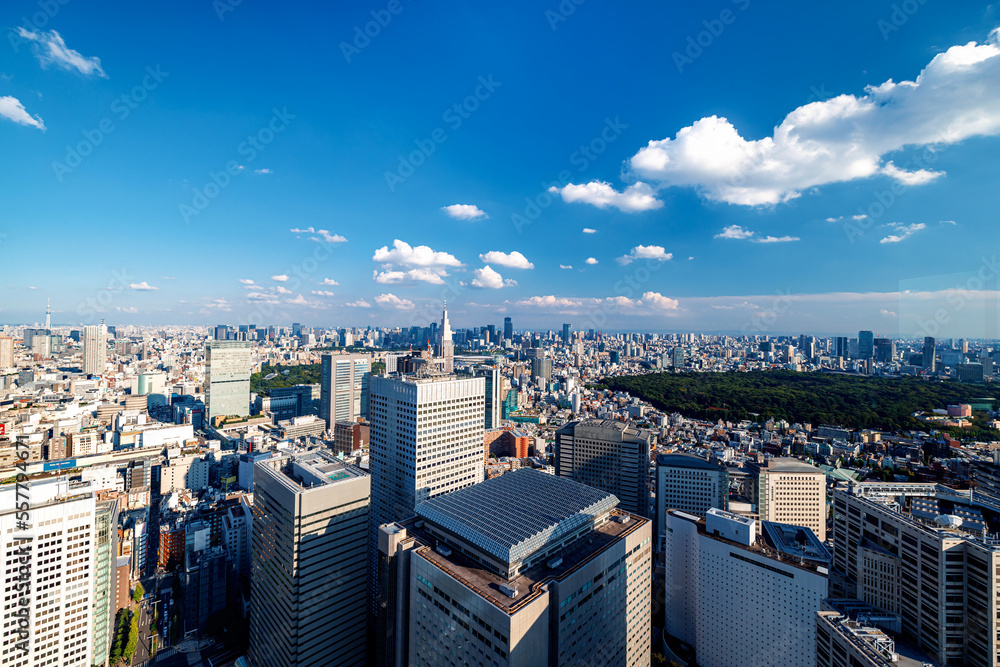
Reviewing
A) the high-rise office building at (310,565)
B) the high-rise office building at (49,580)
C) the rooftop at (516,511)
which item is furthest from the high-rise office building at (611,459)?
the high-rise office building at (49,580)

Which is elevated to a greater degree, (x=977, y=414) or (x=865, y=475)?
(x=977, y=414)

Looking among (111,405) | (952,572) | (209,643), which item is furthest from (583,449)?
(111,405)

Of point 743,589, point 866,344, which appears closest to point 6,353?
point 743,589

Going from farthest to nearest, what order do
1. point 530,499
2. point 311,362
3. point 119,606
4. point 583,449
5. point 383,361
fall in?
point 311,362, point 383,361, point 583,449, point 119,606, point 530,499

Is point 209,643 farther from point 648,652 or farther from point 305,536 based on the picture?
point 648,652

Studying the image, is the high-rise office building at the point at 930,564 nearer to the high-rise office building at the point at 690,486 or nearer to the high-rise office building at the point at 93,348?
the high-rise office building at the point at 690,486

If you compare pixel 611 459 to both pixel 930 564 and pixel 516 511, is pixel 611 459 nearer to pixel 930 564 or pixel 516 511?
pixel 930 564

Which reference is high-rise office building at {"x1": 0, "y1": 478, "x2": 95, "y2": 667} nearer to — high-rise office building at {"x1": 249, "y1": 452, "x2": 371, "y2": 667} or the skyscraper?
high-rise office building at {"x1": 249, "y1": 452, "x2": 371, "y2": 667}
